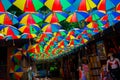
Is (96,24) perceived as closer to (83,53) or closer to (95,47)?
(95,47)

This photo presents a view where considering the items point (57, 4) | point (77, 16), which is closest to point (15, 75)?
point (77, 16)

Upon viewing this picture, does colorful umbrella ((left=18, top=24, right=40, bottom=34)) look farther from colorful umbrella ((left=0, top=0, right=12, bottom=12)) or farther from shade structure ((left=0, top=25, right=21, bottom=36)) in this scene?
colorful umbrella ((left=0, top=0, right=12, bottom=12))

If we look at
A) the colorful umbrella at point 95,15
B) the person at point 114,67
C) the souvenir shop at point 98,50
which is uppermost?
the colorful umbrella at point 95,15

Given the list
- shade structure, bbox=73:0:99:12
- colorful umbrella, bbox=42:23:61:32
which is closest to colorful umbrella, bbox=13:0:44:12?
shade structure, bbox=73:0:99:12

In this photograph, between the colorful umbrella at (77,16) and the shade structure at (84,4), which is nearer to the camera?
the shade structure at (84,4)

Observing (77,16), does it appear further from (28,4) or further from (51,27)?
(28,4)

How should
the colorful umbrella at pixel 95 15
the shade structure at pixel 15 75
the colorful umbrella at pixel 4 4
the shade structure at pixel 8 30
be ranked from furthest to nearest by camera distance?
the shade structure at pixel 15 75 → the shade structure at pixel 8 30 → the colorful umbrella at pixel 95 15 → the colorful umbrella at pixel 4 4

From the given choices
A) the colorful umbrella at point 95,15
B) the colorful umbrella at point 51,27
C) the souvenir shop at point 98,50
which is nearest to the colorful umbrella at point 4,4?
the colorful umbrella at point 51,27

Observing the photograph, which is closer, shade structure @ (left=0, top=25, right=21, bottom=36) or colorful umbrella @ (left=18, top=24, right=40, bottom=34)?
shade structure @ (left=0, top=25, right=21, bottom=36)

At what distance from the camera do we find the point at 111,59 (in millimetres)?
9172

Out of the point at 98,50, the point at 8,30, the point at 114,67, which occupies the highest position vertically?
the point at 8,30

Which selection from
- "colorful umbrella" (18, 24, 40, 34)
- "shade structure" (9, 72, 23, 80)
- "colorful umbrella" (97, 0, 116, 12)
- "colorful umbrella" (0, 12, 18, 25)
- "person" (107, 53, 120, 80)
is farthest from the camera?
"shade structure" (9, 72, 23, 80)

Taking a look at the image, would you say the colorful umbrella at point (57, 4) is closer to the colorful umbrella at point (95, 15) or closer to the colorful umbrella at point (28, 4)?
the colorful umbrella at point (28, 4)

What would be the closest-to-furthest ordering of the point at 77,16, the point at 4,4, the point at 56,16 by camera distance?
the point at 4,4 < the point at 56,16 < the point at 77,16
